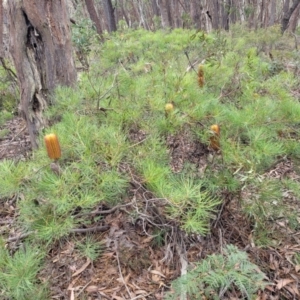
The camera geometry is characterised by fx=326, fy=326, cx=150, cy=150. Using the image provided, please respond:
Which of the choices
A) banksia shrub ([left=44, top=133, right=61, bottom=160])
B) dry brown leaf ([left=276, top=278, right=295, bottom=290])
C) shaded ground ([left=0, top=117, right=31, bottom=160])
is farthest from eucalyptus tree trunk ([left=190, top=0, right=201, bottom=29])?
banksia shrub ([left=44, top=133, right=61, bottom=160])

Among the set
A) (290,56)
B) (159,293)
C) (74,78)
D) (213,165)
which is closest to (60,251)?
(159,293)

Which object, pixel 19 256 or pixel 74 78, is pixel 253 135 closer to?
pixel 19 256

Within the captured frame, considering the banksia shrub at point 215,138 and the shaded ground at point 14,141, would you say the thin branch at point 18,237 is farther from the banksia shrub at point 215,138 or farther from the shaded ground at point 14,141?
the banksia shrub at point 215,138

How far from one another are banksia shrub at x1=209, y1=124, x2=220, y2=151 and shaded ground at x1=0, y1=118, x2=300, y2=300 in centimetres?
25

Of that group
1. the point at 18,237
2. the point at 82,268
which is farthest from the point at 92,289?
the point at 18,237

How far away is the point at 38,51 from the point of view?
9.86ft

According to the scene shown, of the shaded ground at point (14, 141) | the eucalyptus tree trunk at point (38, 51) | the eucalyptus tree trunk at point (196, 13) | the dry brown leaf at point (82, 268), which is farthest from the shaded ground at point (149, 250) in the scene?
the eucalyptus tree trunk at point (196, 13)

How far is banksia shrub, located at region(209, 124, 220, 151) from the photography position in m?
1.83

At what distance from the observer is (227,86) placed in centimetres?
284

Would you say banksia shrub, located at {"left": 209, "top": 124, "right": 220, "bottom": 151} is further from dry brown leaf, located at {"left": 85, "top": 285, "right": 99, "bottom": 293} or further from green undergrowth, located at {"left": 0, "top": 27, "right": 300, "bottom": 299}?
dry brown leaf, located at {"left": 85, "top": 285, "right": 99, "bottom": 293}

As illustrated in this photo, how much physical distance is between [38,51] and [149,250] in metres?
2.05

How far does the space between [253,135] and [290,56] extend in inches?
225

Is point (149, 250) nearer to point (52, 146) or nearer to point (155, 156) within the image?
point (155, 156)

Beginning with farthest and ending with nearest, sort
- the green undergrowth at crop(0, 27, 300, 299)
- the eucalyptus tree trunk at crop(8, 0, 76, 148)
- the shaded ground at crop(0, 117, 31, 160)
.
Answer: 1. the shaded ground at crop(0, 117, 31, 160)
2. the eucalyptus tree trunk at crop(8, 0, 76, 148)
3. the green undergrowth at crop(0, 27, 300, 299)
